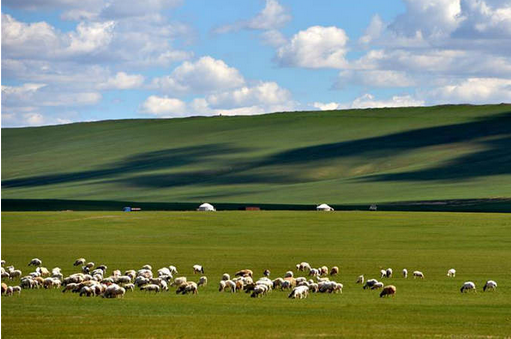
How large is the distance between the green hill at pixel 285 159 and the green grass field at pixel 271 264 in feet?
114

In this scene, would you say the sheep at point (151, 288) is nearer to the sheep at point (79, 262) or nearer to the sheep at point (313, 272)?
the sheep at point (313, 272)

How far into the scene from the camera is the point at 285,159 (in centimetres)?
15412

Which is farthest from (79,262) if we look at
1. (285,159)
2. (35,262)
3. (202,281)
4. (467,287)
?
(285,159)

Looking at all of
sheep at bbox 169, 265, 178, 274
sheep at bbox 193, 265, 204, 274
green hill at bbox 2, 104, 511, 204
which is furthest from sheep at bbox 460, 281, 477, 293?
green hill at bbox 2, 104, 511, 204

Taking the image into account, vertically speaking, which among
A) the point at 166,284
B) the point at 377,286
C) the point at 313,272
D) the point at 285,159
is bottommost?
the point at 377,286

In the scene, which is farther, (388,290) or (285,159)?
(285,159)

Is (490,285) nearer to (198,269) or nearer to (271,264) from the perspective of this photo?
(198,269)

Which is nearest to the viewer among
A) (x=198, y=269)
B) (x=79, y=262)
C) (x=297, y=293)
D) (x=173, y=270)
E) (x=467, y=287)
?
(x=297, y=293)

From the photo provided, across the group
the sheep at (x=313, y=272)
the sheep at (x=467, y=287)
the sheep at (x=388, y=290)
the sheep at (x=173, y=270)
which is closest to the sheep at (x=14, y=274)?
the sheep at (x=173, y=270)

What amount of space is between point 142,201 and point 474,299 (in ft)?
300

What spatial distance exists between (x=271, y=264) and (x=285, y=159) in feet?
333

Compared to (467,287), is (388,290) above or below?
above

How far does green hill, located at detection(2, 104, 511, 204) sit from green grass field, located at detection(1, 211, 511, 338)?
114 feet

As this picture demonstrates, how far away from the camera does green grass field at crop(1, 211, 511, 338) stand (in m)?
29.7
